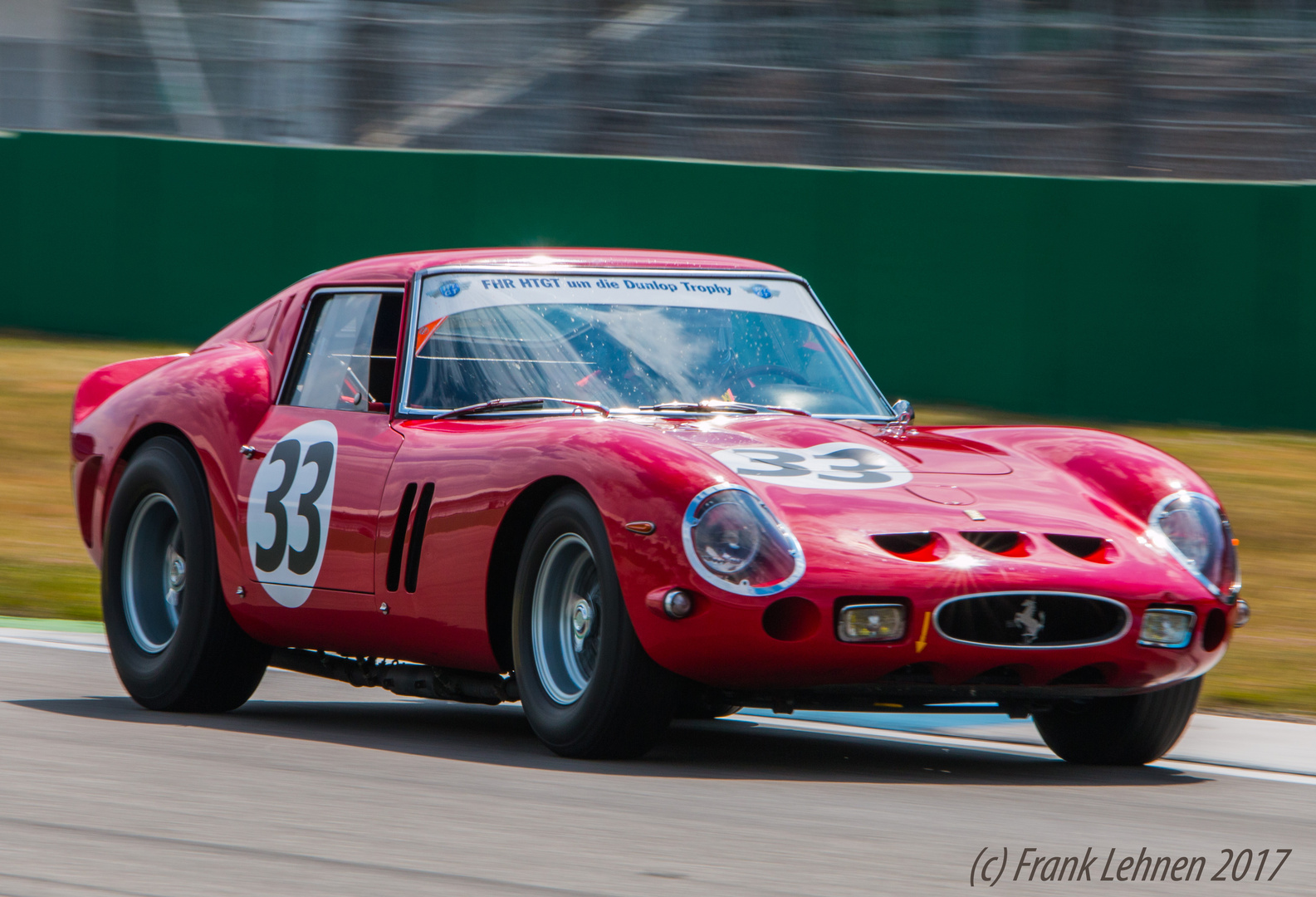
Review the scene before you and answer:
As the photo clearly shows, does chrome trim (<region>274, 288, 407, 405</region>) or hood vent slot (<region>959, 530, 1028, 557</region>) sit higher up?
chrome trim (<region>274, 288, 407, 405</region>)

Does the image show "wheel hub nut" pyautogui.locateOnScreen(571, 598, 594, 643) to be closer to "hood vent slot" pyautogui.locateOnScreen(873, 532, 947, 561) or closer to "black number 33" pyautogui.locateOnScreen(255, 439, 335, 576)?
"hood vent slot" pyautogui.locateOnScreen(873, 532, 947, 561)

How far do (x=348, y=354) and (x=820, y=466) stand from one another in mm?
1859

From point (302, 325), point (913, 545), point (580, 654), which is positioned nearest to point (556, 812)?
point (580, 654)

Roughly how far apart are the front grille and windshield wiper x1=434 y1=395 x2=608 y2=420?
1.39m

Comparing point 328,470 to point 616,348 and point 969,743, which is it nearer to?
point 616,348

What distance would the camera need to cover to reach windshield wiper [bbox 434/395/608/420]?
598cm

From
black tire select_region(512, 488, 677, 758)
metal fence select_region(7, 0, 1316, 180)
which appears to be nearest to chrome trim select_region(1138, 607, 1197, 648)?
black tire select_region(512, 488, 677, 758)

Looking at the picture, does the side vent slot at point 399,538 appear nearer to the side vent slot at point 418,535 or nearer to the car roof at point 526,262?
the side vent slot at point 418,535

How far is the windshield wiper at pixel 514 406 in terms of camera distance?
5.98m

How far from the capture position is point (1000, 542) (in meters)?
5.20

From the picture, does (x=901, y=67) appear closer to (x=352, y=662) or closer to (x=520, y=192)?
(x=520, y=192)

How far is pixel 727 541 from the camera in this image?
16.5 ft

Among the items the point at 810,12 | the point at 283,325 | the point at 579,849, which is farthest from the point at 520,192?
the point at 579,849

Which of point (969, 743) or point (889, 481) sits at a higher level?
point (889, 481)
